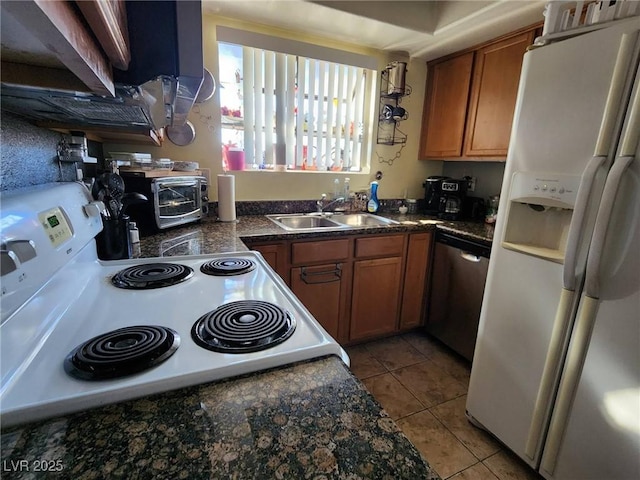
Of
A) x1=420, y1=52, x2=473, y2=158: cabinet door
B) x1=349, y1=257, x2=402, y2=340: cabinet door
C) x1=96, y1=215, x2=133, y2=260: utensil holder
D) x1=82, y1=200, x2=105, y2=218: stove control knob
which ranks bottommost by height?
x1=349, y1=257, x2=402, y2=340: cabinet door

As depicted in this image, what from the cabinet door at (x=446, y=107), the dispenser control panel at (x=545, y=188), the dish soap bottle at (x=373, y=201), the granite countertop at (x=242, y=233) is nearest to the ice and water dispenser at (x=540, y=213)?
the dispenser control panel at (x=545, y=188)

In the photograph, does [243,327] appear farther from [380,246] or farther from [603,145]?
[380,246]

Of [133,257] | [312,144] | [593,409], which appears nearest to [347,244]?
[312,144]

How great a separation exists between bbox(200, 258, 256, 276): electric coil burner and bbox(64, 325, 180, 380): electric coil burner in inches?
15.0

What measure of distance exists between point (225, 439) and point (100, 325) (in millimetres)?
479

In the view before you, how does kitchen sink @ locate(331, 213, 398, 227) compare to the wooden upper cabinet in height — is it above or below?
below

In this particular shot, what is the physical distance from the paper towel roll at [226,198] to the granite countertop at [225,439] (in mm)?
1624

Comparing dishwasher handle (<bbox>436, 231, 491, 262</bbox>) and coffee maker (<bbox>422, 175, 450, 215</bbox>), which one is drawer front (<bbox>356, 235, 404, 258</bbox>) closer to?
dishwasher handle (<bbox>436, 231, 491, 262</bbox>)

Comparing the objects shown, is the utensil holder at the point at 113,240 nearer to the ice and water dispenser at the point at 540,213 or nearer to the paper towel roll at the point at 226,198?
the paper towel roll at the point at 226,198

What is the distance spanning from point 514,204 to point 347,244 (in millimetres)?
979

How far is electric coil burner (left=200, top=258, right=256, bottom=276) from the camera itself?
1.05 metres

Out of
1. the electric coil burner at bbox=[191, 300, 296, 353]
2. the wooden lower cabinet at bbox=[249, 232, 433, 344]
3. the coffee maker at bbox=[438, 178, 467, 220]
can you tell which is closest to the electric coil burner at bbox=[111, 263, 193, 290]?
the electric coil burner at bbox=[191, 300, 296, 353]

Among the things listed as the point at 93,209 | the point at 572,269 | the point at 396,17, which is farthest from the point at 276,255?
the point at 396,17

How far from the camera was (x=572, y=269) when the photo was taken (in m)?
1.09
